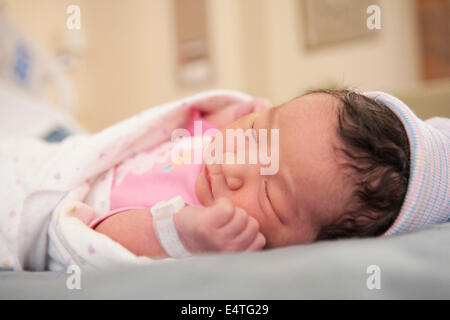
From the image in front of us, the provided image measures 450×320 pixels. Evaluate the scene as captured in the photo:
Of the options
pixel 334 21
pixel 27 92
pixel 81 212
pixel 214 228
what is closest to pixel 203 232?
pixel 214 228

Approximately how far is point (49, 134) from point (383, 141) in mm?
1204

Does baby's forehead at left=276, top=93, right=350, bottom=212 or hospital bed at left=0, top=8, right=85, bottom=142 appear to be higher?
hospital bed at left=0, top=8, right=85, bottom=142

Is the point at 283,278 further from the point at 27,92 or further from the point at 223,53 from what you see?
the point at 223,53

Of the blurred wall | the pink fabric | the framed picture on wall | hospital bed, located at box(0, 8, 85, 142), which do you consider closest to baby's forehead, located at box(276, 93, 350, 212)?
the pink fabric

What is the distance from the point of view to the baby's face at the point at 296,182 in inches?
22.7

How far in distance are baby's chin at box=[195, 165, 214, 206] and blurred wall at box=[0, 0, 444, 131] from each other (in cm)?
196

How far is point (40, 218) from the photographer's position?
0.67 m

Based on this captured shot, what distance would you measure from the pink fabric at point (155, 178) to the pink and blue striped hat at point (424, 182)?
0.38m

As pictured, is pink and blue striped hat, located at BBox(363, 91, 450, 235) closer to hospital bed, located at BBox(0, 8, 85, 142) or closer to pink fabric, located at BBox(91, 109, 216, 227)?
pink fabric, located at BBox(91, 109, 216, 227)

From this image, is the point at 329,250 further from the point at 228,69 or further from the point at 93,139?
the point at 228,69

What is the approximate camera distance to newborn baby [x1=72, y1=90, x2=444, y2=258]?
55 centimetres

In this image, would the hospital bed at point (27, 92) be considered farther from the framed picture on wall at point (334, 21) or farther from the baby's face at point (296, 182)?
the framed picture on wall at point (334, 21)
